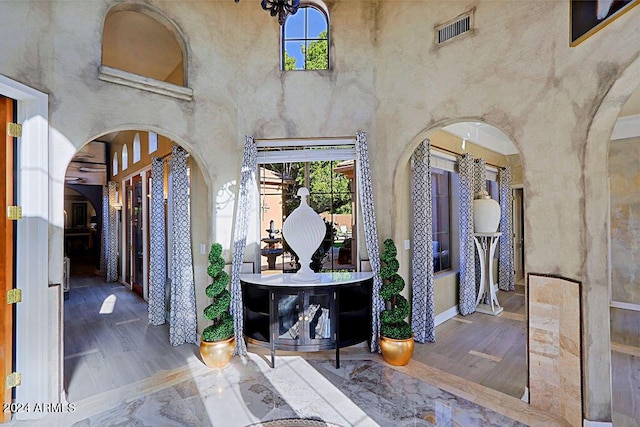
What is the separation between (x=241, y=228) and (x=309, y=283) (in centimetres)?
104

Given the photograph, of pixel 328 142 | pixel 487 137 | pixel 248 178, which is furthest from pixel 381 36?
pixel 487 137

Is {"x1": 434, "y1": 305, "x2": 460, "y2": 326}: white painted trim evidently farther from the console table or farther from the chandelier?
the chandelier

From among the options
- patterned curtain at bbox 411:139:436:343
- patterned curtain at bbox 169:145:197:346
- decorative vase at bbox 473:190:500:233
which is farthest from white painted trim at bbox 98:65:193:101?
decorative vase at bbox 473:190:500:233

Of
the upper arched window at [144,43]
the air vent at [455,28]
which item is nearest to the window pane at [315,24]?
the air vent at [455,28]

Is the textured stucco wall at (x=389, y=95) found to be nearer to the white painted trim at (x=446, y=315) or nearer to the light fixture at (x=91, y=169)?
the white painted trim at (x=446, y=315)

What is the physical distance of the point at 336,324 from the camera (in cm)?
319

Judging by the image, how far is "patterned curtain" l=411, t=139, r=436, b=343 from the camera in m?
3.84

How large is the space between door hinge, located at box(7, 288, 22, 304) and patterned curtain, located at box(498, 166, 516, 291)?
23.2 feet

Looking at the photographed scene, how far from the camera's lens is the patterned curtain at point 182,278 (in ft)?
12.6

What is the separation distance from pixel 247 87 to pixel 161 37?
148cm

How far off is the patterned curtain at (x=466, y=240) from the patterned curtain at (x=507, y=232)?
169cm

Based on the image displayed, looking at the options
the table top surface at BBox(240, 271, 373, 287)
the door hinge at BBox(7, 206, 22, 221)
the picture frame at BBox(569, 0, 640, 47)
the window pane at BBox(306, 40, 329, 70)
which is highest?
the window pane at BBox(306, 40, 329, 70)

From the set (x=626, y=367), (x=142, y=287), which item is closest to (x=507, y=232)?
(x=626, y=367)

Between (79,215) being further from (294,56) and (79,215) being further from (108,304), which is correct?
(294,56)
